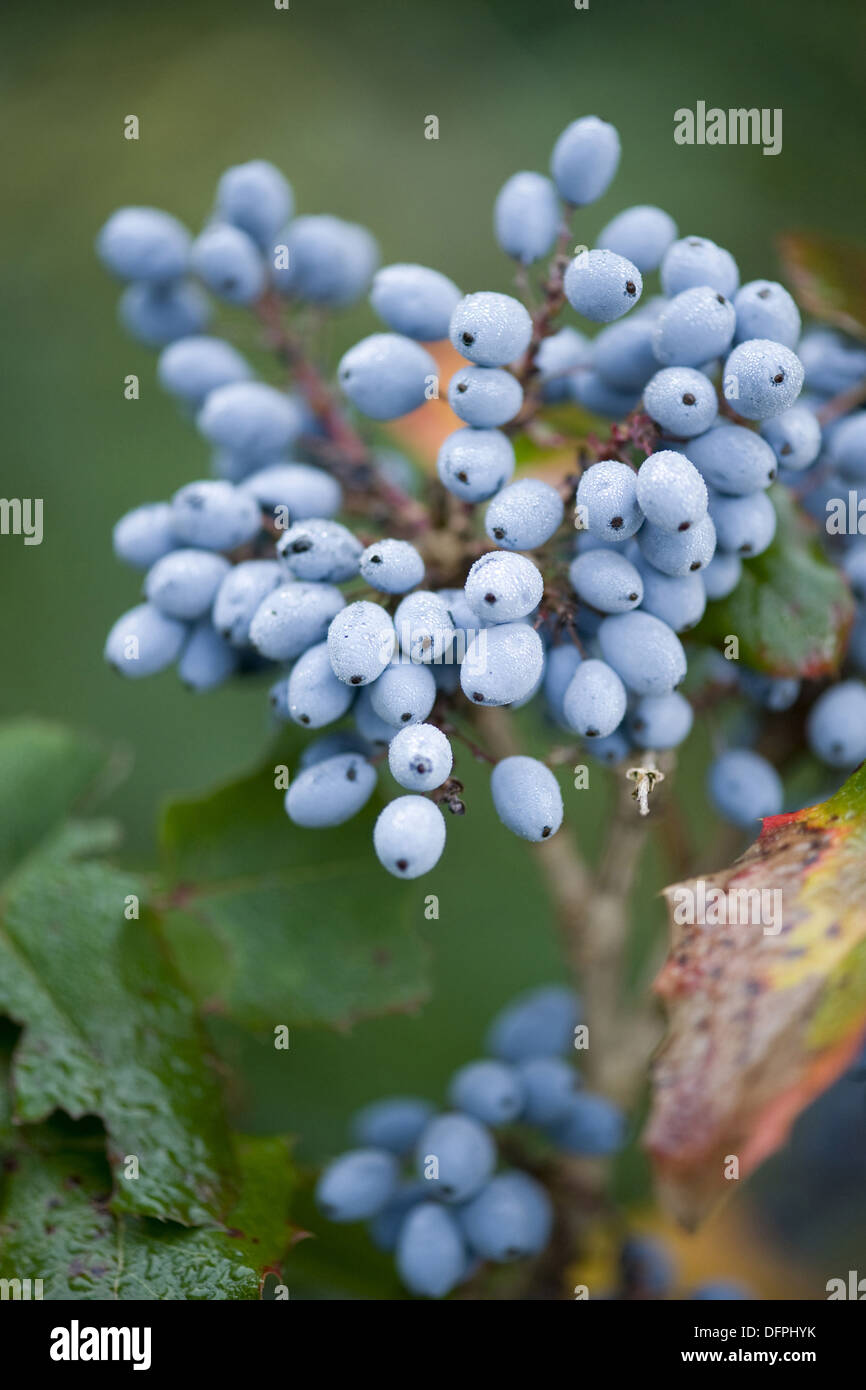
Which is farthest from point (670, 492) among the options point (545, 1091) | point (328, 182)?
point (328, 182)

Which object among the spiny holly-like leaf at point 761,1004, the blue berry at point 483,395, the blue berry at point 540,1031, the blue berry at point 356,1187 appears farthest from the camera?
the blue berry at point 540,1031

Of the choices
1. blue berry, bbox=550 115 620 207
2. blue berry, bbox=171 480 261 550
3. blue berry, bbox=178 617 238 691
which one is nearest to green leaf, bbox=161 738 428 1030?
blue berry, bbox=178 617 238 691

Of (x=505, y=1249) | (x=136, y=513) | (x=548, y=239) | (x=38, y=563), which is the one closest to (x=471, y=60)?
(x=38, y=563)

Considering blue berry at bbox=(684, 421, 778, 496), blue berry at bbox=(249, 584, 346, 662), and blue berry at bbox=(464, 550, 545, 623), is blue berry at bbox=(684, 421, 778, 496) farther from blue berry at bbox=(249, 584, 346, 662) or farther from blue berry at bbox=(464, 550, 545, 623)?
blue berry at bbox=(249, 584, 346, 662)

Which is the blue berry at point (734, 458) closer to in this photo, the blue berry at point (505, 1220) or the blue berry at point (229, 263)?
the blue berry at point (229, 263)

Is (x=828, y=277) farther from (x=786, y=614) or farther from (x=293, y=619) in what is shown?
(x=293, y=619)

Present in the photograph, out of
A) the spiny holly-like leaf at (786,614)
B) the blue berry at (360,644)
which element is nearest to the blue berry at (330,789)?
the blue berry at (360,644)
